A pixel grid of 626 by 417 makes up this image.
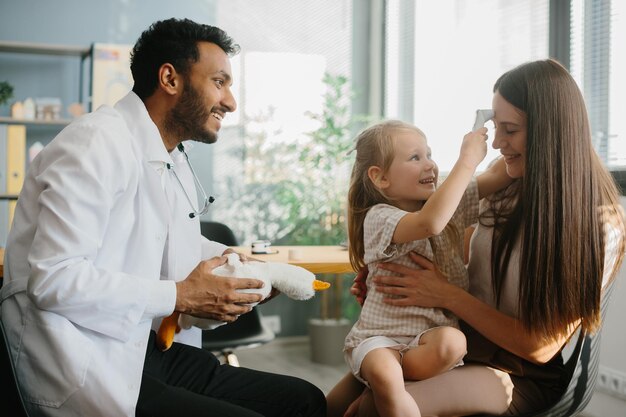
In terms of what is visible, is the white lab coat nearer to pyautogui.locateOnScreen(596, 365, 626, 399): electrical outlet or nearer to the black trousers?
the black trousers

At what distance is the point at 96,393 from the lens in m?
1.14

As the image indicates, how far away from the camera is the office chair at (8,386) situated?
0.94 metres

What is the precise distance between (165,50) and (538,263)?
102 centimetres

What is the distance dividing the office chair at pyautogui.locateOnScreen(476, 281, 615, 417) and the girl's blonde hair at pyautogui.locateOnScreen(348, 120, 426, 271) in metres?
0.57

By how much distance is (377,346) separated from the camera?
1333 mm

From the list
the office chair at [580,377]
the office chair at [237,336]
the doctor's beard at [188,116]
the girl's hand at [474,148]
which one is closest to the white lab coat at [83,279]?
the doctor's beard at [188,116]

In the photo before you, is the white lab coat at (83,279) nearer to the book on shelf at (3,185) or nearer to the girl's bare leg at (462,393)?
the girl's bare leg at (462,393)

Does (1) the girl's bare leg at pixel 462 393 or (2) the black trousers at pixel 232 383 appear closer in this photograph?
(1) the girl's bare leg at pixel 462 393

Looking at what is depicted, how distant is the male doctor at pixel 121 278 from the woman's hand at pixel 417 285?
0.32 meters

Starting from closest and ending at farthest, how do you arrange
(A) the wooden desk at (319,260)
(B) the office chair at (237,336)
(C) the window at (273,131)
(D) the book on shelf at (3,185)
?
(A) the wooden desk at (319,260) < (B) the office chair at (237,336) < (D) the book on shelf at (3,185) < (C) the window at (273,131)

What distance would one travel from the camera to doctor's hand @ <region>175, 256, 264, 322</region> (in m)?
1.22

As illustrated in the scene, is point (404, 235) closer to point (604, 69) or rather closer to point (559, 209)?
point (559, 209)

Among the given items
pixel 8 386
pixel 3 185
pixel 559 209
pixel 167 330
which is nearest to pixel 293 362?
pixel 3 185

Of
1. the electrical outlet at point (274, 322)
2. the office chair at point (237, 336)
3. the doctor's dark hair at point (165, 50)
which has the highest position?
the doctor's dark hair at point (165, 50)
